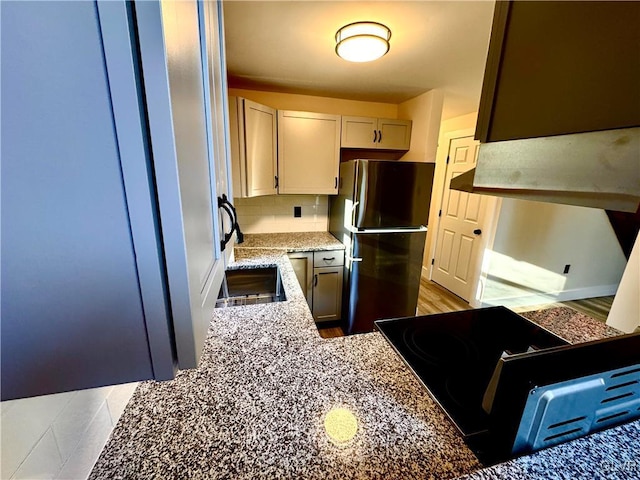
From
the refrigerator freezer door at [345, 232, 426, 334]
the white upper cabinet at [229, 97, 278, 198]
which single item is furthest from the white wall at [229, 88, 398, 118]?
the refrigerator freezer door at [345, 232, 426, 334]

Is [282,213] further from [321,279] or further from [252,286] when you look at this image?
[252,286]

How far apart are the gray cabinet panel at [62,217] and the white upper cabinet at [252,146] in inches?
72.4

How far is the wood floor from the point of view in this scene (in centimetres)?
313

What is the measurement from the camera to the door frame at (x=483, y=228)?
115 inches

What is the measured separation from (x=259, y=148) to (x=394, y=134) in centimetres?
139

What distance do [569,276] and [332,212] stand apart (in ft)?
11.1

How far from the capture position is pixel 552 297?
11.3ft

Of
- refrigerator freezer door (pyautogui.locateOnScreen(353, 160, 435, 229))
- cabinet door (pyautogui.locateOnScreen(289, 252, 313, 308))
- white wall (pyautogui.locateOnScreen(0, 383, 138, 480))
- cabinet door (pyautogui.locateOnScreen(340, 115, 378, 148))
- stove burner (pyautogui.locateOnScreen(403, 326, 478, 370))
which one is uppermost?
cabinet door (pyautogui.locateOnScreen(340, 115, 378, 148))

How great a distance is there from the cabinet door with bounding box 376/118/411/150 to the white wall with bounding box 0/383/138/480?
2687 millimetres

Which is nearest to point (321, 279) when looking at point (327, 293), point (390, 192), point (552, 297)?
point (327, 293)

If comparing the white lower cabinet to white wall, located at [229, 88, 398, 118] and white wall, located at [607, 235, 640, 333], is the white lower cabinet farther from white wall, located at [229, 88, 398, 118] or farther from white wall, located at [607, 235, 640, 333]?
white wall, located at [607, 235, 640, 333]

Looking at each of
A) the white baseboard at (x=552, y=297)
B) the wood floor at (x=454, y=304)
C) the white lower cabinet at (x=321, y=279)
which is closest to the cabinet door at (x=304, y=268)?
the white lower cabinet at (x=321, y=279)

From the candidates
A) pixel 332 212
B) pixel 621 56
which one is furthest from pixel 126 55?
pixel 332 212

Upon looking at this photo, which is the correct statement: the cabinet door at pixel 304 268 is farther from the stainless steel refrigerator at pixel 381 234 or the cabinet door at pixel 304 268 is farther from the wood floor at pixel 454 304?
the wood floor at pixel 454 304
